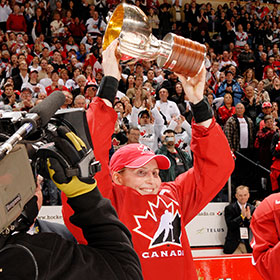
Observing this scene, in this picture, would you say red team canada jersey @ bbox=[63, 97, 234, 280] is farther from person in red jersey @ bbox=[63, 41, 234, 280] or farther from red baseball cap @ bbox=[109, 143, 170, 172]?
red baseball cap @ bbox=[109, 143, 170, 172]

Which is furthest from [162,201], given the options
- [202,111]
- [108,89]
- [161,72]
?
[161,72]

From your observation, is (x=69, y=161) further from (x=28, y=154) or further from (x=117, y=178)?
(x=117, y=178)

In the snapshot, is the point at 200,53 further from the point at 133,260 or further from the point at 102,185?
the point at 133,260

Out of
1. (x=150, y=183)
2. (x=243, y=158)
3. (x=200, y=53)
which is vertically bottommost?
(x=243, y=158)

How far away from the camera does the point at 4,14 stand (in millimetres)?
11250

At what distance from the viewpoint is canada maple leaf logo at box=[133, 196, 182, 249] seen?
6.32ft

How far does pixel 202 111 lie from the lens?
1.92 meters

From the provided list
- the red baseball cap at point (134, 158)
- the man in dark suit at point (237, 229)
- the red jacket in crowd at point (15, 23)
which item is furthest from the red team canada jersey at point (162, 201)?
the red jacket in crowd at point (15, 23)

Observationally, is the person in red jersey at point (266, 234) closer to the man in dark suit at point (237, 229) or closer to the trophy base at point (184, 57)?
the trophy base at point (184, 57)

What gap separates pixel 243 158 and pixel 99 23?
7.09m

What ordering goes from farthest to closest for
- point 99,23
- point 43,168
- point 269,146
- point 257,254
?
1. point 99,23
2. point 269,146
3. point 257,254
4. point 43,168

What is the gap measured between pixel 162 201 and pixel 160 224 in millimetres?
116

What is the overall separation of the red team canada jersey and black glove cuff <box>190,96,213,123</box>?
4 cm

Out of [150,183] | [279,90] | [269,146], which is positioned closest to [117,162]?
[150,183]
